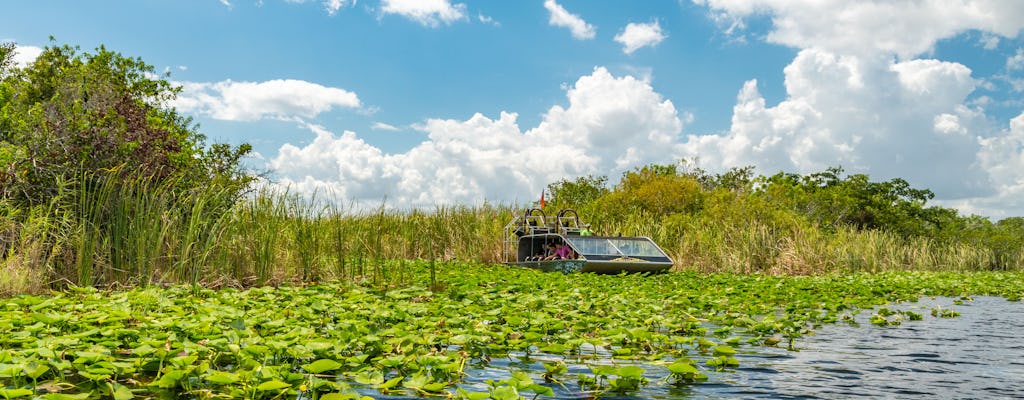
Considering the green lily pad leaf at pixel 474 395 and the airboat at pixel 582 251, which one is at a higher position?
the airboat at pixel 582 251

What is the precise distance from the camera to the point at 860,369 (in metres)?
5.24

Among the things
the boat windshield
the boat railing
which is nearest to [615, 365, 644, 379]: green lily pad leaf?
the boat windshield

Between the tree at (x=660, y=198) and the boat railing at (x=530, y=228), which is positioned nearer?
the boat railing at (x=530, y=228)

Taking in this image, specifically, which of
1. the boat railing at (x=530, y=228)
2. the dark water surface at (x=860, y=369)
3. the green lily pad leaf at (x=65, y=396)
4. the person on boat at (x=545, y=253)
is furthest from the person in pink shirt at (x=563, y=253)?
Result: the green lily pad leaf at (x=65, y=396)

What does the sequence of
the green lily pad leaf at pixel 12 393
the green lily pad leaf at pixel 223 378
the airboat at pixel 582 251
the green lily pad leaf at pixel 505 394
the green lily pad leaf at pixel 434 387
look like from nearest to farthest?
the green lily pad leaf at pixel 12 393 → the green lily pad leaf at pixel 505 394 → the green lily pad leaf at pixel 223 378 → the green lily pad leaf at pixel 434 387 → the airboat at pixel 582 251

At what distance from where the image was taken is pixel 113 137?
1058 centimetres

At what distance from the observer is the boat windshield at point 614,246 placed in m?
15.1

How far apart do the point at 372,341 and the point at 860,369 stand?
138 inches

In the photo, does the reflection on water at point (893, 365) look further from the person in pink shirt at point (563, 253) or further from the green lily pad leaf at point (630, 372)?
the person in pink shirt at point (563, 253)

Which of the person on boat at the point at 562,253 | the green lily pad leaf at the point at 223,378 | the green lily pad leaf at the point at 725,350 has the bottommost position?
the green lily pad leaf at the point at 223,378

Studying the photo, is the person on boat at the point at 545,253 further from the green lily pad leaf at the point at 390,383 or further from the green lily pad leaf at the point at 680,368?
the green lily pad leaf at the point at 390,383

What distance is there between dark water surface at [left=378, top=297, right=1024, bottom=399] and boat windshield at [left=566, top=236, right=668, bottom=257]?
7707 mm

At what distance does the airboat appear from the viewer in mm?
14414

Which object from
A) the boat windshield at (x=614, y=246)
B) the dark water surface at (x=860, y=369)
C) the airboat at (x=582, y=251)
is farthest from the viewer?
the boat windshield at (x=614, y=246)
